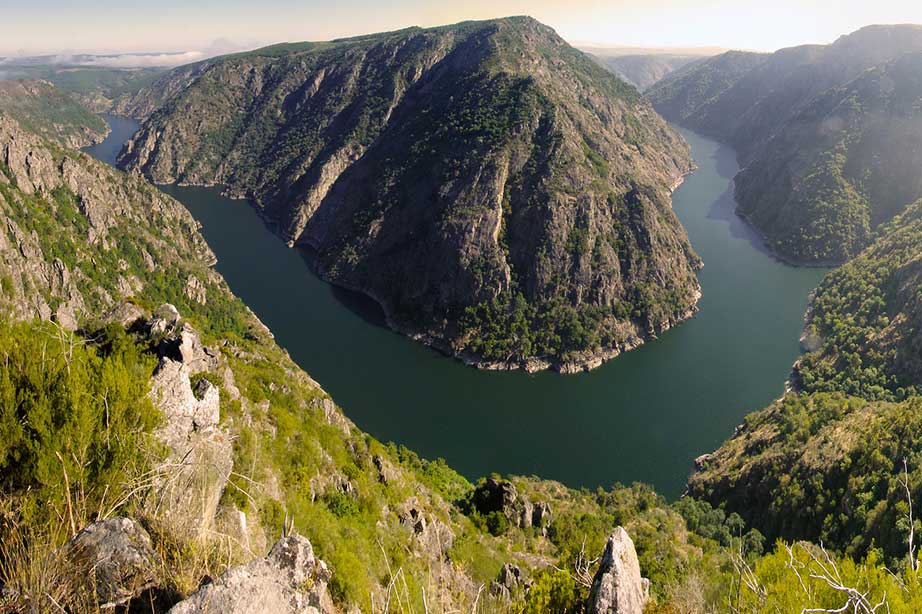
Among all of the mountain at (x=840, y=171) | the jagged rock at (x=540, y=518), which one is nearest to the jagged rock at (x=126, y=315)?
the jagged rock at (x=540, y=518)

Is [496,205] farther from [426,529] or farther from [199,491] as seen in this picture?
[199,491]

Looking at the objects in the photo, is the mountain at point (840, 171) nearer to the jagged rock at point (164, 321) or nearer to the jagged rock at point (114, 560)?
the jagged rock at point (164, 321)

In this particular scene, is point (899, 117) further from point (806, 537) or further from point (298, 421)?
point (298, 421)

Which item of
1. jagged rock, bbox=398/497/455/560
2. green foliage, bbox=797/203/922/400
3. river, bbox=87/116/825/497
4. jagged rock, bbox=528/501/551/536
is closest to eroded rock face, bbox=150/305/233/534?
jagged rock, bbox=398/497/455/560

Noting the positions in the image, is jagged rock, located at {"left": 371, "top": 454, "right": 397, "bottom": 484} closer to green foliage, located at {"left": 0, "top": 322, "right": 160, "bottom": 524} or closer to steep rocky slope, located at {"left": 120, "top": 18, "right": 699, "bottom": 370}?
green foliage, located at {"left": 0, "top": 322, "right": 160, "bottom": 524}

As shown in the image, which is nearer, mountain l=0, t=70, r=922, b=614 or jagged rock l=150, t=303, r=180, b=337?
mountain l=0, t=70, r=922, b=614

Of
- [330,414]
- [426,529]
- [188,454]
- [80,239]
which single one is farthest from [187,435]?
[80,239]
